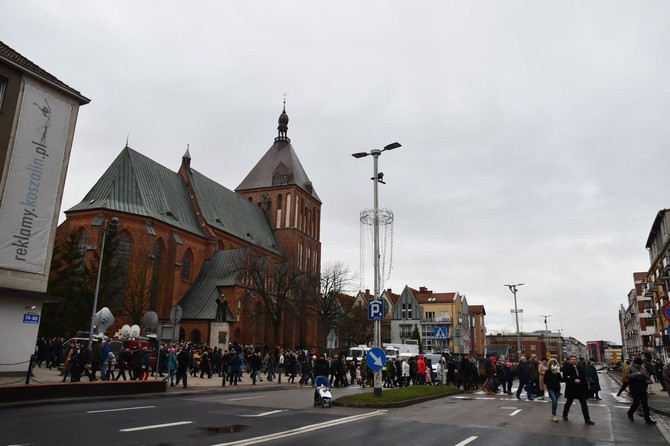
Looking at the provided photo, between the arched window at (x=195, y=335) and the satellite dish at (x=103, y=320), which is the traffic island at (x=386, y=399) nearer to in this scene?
the satellite dish at (x=103, y=320)

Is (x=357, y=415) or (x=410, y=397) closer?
(x=357, y=415)

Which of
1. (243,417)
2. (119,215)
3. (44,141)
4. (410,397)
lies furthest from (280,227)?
Answer: (243,417)

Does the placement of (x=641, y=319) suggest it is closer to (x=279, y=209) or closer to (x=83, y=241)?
(x=279, y=209)

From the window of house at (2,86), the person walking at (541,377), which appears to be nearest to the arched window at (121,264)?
the window of house at (2,86)

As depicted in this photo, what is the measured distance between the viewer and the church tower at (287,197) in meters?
69.1

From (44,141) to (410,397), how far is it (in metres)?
19.3

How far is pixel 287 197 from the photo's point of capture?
69.9 meters

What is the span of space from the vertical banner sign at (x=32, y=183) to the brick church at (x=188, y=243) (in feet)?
67.7

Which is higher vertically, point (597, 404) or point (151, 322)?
point (151, 322)

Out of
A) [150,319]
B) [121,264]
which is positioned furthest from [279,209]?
[150,319]

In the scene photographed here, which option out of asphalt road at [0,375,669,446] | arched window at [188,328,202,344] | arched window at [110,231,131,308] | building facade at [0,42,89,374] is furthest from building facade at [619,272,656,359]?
building facade at [0,42,89,374]

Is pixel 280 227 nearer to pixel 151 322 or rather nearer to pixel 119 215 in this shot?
pixel 119 215

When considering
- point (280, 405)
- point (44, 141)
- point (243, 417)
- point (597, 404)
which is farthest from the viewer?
point (44, 141)

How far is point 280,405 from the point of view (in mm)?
15211
